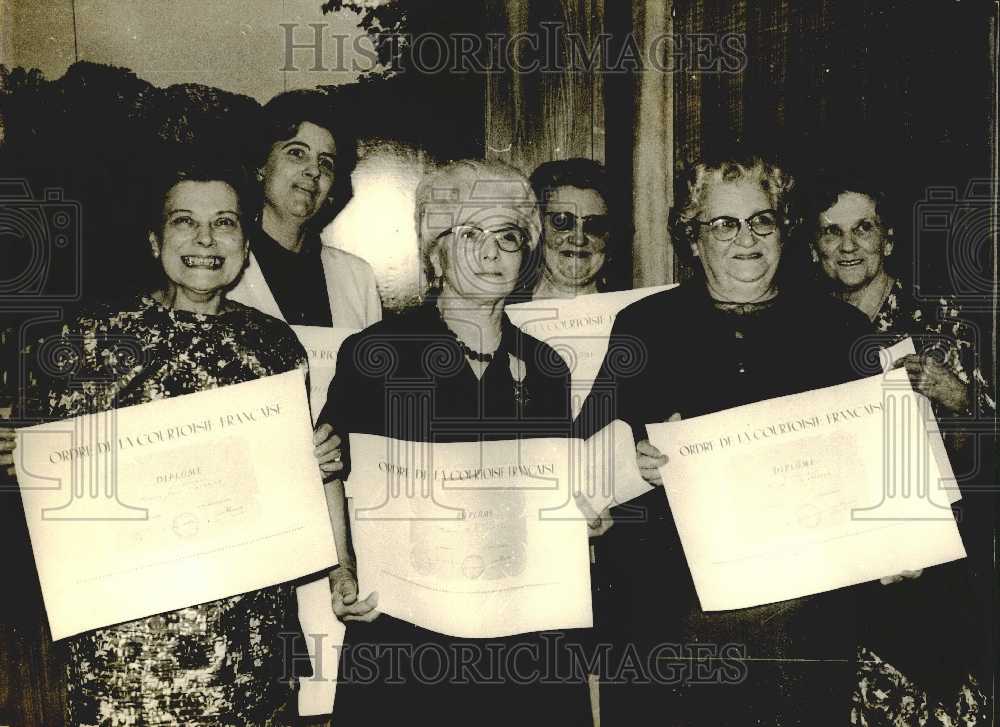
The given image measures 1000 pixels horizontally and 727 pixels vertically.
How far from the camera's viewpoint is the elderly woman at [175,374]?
1165mm

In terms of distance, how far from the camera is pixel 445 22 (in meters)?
1.23

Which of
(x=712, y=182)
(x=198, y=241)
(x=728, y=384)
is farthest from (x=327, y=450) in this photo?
(x=712, y=182)

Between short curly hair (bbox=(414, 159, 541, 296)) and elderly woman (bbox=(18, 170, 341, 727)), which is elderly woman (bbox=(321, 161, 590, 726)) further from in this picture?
elderly woman (bbox=(18, 170, 341, 727))

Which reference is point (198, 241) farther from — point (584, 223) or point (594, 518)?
point (594, 518)

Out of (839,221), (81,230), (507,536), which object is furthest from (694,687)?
(81,230)

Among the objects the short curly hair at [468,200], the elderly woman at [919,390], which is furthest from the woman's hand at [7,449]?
the elderly woman at [919,390]

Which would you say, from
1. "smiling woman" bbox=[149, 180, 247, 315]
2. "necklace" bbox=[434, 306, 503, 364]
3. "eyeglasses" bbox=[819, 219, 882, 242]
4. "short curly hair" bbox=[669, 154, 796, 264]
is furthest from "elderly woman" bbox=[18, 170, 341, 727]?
"eyeglasses" bbox=[819, 219, 882, 242]

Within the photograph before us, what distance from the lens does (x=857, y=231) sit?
4.02ft

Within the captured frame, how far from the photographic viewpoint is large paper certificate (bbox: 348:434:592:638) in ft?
3.92

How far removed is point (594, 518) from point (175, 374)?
0.66 meters

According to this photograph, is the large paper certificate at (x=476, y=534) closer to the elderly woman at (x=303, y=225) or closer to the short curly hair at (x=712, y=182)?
the elderly woman at (x=303, y=225)

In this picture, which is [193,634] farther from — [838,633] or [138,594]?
[838,633]

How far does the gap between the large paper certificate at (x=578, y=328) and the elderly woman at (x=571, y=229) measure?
0.7 inches

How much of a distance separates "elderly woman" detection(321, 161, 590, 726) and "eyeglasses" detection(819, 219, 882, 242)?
1.46ft
